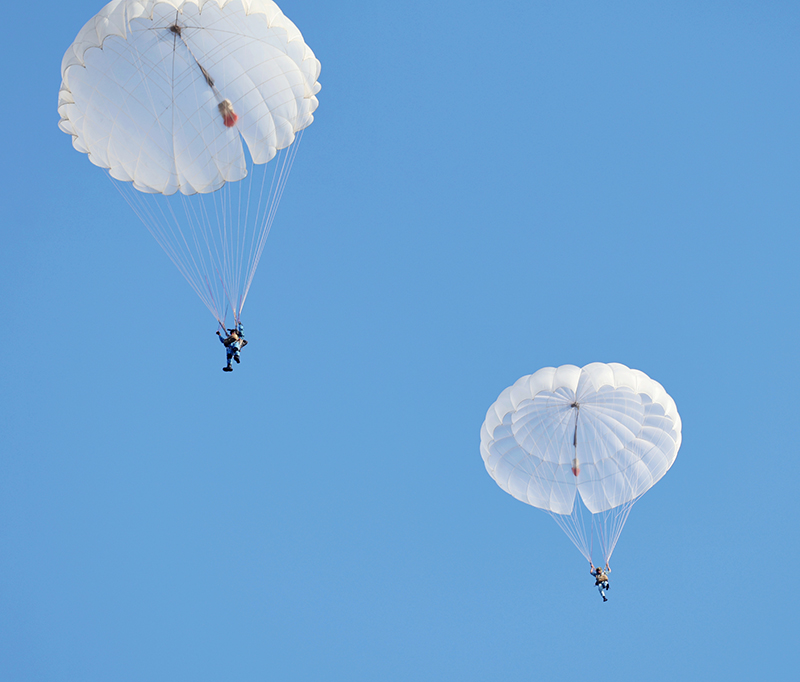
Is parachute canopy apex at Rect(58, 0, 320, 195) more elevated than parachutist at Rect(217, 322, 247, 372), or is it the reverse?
parachute canopy apex at Rect(58, 0, 320, 195)

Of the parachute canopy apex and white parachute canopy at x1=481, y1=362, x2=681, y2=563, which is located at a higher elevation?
the parachute canopy apex

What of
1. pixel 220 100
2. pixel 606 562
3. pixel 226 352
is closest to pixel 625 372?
pixel 606 562

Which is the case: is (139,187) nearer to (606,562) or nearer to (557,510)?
(557,510)

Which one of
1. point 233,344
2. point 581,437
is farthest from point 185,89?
point 581,437

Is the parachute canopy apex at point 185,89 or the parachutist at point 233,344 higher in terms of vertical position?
the parachute canopy apex at point 185,89

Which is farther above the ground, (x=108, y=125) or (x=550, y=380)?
(x=108, y=125)

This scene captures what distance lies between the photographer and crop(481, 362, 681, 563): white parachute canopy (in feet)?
77.8

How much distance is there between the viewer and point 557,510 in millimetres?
25203

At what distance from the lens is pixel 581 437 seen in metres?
24.6

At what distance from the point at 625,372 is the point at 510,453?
348cm

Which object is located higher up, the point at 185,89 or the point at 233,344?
the point at 185,89

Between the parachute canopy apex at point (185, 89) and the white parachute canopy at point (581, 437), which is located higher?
the parachute canopy apex at point (185, 89)

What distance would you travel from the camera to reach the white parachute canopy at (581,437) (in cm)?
2372

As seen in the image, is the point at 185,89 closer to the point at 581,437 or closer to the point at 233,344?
the point at 233,344
